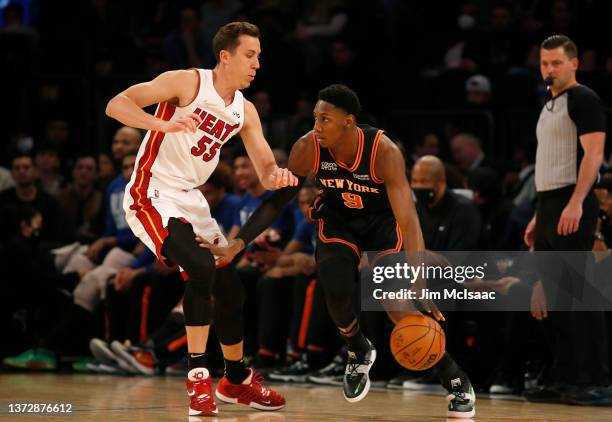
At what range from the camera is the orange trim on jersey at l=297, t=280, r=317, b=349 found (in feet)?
29.8

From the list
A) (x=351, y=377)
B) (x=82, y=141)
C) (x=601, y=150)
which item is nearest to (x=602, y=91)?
(x=601, y=150)

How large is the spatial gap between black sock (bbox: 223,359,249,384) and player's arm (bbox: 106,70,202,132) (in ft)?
4.93

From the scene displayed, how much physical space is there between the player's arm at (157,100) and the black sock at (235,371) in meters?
1.50

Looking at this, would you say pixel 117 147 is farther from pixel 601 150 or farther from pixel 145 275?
pixel 601 150

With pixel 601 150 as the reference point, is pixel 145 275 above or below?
below

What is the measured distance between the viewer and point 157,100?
249 inches

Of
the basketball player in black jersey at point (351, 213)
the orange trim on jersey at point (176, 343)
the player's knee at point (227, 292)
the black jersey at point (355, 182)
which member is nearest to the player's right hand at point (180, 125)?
the basketball player in black jersey at point (351, 213)

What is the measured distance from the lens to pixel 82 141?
13617 mm

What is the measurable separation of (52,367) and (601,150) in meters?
5.32

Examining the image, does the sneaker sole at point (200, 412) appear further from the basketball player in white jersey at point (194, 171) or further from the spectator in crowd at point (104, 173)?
the spectator in crowd at point (104, 173)

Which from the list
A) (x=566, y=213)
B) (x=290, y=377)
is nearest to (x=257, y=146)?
(x=566, y=213)

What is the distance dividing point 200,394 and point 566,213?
8.65ft

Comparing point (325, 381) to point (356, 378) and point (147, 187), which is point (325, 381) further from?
point (147, 187)

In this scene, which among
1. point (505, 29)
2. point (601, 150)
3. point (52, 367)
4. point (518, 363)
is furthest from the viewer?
point (505, 29)
